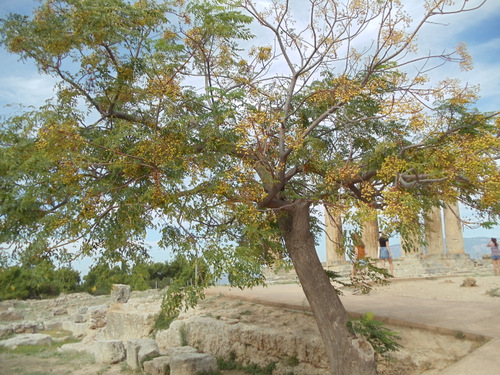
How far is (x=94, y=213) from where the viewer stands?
672 cm

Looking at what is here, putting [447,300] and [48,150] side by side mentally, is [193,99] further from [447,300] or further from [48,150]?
[447,300]

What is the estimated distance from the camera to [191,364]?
907 cm

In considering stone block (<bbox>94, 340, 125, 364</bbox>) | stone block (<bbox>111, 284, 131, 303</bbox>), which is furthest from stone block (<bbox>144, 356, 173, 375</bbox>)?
stone block (<bbox>111, 284, 131, 303</bbox>)

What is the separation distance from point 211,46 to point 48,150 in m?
3.41

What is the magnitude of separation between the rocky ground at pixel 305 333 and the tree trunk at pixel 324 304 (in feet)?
2.52

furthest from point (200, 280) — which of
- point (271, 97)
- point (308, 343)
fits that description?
point (271, 97)

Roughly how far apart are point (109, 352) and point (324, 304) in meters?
7.49

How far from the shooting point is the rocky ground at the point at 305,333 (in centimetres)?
695

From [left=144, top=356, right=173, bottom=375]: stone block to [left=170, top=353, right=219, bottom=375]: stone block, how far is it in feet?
1.19

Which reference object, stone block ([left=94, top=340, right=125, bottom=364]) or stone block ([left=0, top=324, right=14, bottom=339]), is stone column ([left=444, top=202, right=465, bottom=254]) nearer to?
stone block ([left=94, top=340, right=125, bottom=364])

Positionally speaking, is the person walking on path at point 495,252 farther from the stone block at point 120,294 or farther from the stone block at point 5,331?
the stone block at point 5,331

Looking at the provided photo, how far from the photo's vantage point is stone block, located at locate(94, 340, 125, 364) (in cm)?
1176

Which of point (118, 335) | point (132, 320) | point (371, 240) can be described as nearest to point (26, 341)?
point (118, 335)

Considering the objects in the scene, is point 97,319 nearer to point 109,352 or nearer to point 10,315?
point 109,352
